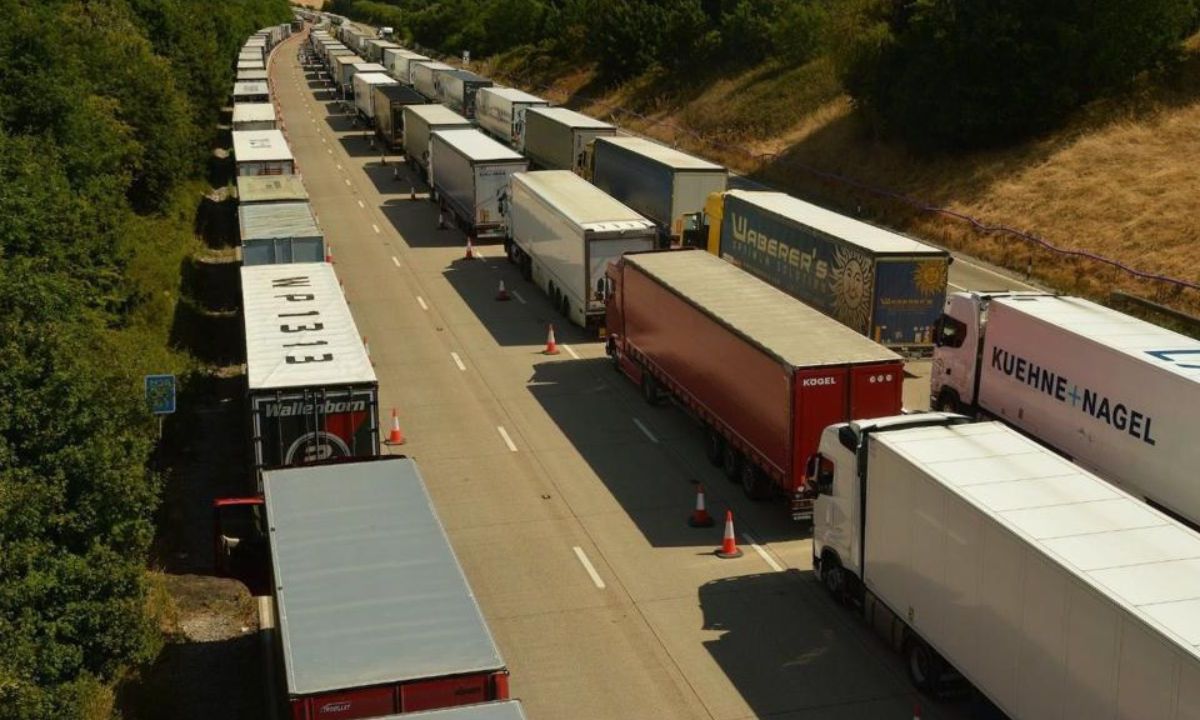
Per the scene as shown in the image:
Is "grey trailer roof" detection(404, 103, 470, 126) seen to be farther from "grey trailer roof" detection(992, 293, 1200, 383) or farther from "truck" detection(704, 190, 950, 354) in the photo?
"grey trailer roof" detection(992, 293, 1200, 383)

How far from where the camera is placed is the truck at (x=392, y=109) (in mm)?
73938

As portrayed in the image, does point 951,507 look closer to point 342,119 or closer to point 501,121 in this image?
point 501,121

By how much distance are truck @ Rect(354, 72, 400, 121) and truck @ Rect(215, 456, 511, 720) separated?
209 ft

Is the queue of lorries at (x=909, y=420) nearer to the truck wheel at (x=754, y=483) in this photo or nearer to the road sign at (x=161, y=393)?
the truck wheel at (x=754, y=483)

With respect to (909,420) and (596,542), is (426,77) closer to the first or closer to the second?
(596,542)

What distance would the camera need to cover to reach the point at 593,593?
70.5 ft

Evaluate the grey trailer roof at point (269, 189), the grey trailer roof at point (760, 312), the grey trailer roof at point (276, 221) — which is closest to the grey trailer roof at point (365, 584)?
the grey trailer roof at point (760, 312)

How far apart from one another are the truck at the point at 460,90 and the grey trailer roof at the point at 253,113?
14.8 m

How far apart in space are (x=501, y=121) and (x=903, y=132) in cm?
2105

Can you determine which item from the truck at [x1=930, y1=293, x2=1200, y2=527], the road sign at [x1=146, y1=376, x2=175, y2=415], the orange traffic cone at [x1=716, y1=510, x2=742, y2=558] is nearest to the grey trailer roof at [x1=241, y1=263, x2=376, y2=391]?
the road sign at [x1=146, y1=376, x2=175, y2=415]

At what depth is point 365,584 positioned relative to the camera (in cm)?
1540

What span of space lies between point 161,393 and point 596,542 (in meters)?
7.34

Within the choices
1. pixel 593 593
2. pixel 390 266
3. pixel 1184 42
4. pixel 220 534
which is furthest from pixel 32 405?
pixel 1184 42

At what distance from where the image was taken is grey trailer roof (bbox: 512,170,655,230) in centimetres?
3594
